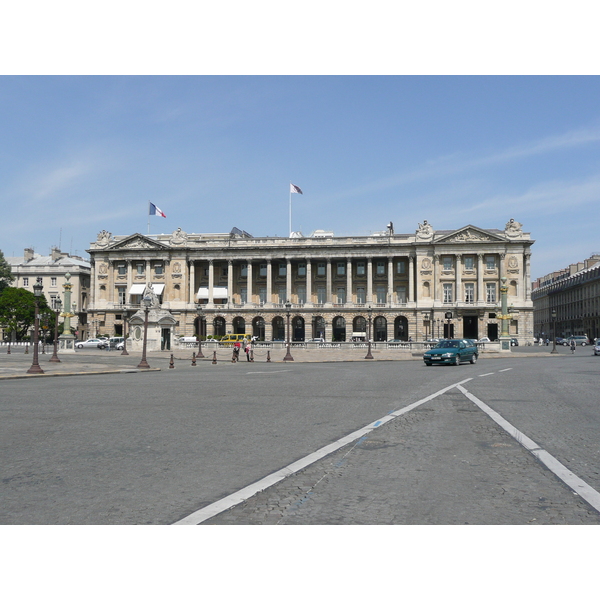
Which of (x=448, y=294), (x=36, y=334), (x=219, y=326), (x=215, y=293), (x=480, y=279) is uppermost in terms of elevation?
(x=480, y=279)

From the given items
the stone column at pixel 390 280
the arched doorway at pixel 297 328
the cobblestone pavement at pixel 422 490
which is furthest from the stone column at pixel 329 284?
the cobblestone pavement at pixel 422 490

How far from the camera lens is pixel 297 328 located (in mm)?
104750

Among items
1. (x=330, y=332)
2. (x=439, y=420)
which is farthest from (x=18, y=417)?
(x=330, y=332)

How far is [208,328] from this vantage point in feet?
346

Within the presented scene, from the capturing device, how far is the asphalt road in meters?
5.75

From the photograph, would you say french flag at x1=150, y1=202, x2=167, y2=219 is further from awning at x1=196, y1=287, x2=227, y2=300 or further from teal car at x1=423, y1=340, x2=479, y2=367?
teal car at x1=423, y1=340, x2=479, y2=367

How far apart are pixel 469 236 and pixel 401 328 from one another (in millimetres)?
18143

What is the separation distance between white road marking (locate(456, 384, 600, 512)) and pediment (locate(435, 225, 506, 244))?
87958mm

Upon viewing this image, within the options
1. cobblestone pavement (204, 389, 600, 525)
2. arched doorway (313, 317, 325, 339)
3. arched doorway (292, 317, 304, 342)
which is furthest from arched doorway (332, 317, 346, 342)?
cobblestone pavement (204, 389, 600, 525)

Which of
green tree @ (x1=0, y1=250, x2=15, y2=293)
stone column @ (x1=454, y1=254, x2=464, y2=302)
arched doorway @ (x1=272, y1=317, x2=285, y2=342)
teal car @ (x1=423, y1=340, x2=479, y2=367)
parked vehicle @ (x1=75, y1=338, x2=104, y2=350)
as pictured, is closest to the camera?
teal car @ (x1=423, y1=340, x2=479, y2=367)

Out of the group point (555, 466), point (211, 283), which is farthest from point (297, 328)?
point (555, 466)

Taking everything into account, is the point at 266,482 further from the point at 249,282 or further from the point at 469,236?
the point at 249,282

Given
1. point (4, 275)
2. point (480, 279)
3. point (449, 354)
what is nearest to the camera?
point (449, 354)

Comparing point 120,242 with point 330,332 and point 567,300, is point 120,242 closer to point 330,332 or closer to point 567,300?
point 330,332
